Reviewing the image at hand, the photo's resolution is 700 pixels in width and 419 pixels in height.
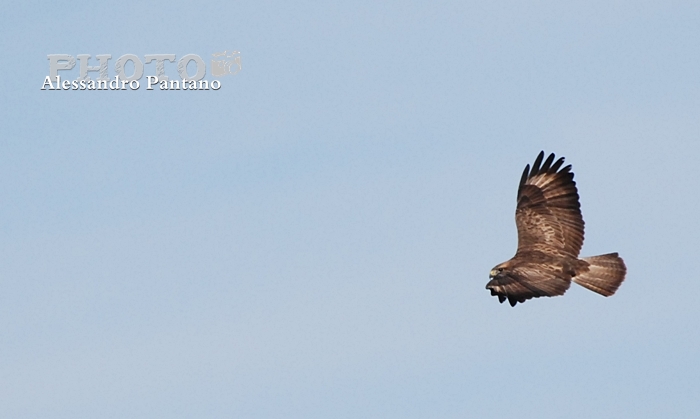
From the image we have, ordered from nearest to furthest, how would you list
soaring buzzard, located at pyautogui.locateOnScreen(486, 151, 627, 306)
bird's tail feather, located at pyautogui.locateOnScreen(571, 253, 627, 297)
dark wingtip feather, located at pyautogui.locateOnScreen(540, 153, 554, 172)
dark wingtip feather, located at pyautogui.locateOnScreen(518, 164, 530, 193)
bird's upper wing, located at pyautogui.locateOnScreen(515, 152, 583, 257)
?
soaring buzzard, located at pyautogui.locateOnScreen(486, 151, 627, 306), bird's tail feather, located at pyautogui.locateOnScreen(571, 253, 627, 297), bird's upper wing, located at pyautogui.locateOnScreen(515, 152, 583, 257), dark wingtip feather, located at pyautogui.locateOnScreen(540, 153, 554, 172), dark wingtip feather, located at pyautogui.locateOnScreen(518, 164, 530, 193)

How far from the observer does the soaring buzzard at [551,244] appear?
94.2ft

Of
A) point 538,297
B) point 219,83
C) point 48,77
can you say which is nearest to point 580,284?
point 538,297

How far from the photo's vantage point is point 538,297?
27.6 m

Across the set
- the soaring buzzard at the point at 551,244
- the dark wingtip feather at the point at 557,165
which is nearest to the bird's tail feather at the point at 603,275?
the soaring buzzard at the point at 551,244

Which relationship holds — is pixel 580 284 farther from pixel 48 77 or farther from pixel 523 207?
pixel 48 77

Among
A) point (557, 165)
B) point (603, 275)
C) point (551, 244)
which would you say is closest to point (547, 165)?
point (557, 165)

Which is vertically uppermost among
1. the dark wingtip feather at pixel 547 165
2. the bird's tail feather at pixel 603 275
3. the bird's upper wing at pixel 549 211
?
the dark wingtip feather at pixel 547 165

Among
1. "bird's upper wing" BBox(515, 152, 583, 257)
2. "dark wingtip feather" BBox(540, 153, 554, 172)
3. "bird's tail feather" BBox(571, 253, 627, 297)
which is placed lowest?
"bird's tail feather" BBox(571, 253, 627, 297)

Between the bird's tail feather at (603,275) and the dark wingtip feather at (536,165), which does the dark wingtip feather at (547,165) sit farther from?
the bird's tail feather at (603,275)

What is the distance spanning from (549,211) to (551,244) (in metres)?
0.81

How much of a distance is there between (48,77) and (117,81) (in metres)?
2.01

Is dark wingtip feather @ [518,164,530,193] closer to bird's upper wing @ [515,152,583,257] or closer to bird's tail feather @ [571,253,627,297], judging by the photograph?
bird's upper wing @ [515,152,583,257]

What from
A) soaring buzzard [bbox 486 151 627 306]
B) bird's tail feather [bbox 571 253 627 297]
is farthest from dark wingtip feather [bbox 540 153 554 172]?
bird's tail feather [bbox 571 253 627 297]

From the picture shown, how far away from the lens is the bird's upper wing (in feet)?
101
